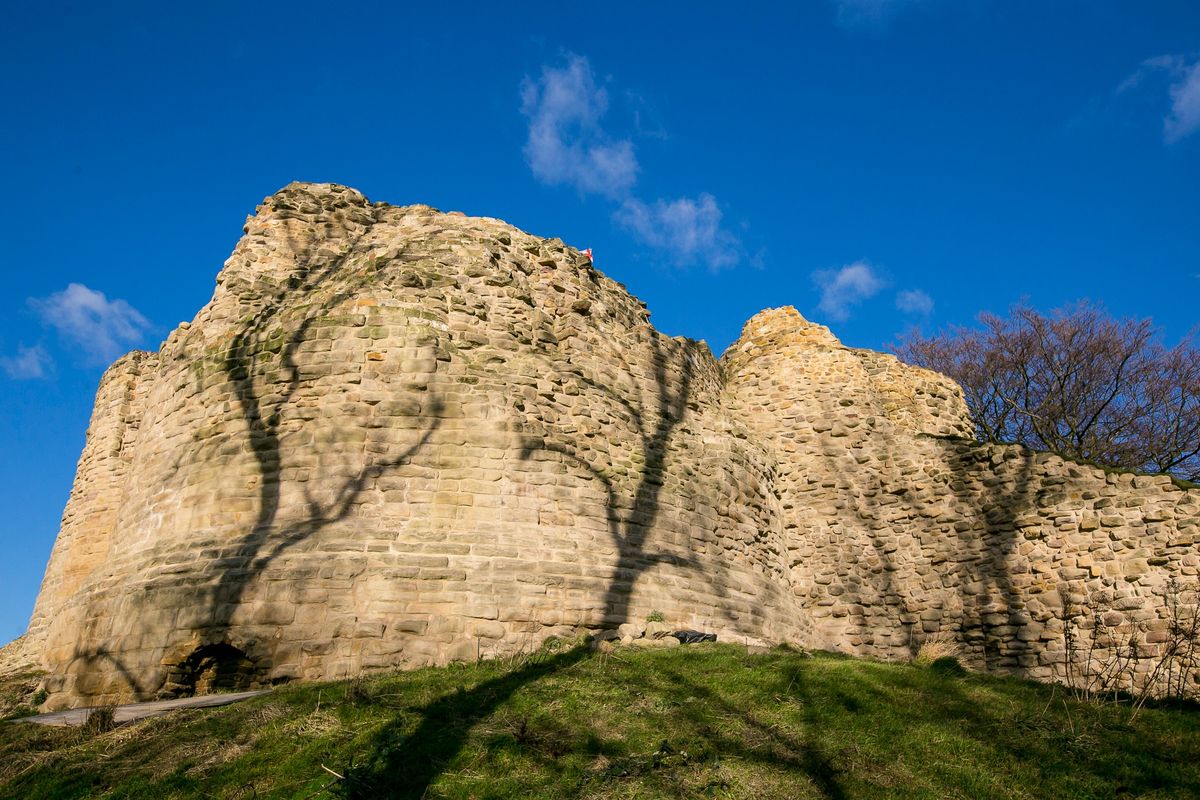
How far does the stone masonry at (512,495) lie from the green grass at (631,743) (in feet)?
5.08

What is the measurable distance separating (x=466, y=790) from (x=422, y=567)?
4232mm

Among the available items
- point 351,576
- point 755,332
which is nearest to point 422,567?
point 351,576

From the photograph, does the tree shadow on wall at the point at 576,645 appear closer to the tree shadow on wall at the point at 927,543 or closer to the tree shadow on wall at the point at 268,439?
the tree shadow on wall at the point at 268,439

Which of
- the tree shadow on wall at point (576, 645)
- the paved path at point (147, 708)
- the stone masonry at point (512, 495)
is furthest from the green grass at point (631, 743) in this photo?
the stone masonry at point (512, 495)

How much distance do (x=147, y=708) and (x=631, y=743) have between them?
15.7ft

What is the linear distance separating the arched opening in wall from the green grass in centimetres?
108

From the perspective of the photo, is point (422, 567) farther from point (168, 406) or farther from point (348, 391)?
point (168, 406)

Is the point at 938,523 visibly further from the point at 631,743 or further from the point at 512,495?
the point at 631,743

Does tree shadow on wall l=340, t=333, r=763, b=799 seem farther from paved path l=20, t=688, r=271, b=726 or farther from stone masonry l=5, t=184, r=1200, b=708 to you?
paved path l=20, t=688, r=271, b=726

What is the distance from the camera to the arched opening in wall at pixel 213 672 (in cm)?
852

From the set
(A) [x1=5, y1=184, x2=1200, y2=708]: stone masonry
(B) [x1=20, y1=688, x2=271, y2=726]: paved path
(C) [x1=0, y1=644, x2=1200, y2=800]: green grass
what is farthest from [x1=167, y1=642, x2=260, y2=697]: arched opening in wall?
(C) [x1=0, y1=644, x2=1200, y2=800]: green grass

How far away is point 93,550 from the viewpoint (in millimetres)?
16375

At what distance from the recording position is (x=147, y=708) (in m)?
7.75

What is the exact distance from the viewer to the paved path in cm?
730
